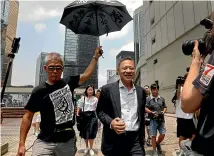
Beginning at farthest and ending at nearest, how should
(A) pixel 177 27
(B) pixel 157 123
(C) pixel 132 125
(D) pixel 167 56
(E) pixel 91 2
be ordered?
(D) pixel 167 56, (A) pixel 177 27, (B) pixel 157 123, (E) pixel 91 2, (C) pixel 132 125

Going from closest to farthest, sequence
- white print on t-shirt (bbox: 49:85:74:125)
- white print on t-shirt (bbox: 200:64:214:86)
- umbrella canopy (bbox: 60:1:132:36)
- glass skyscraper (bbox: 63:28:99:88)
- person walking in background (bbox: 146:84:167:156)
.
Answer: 1. white print on t-shirt (bbox: 200:64:214:86)
2. white print on t-shirt (bbox: 49:85:74:125)
3. umbrella canopy (bbox: 60:1:132:36)
4. glass skyscraper (bbox: 63:28:99:88)
5. person walking in background (bbox: 146:84:167:156)

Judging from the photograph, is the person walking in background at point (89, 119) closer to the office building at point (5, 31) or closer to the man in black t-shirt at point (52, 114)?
the office building at point (5, 31)

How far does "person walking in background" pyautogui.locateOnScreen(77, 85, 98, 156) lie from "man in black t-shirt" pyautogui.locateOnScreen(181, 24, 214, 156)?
4.89 metres

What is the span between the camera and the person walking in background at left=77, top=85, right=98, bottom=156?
5926 mm

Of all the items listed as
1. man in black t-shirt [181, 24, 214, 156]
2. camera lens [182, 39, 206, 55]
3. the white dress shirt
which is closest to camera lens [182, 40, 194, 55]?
camera lens [182, 39, 206, 55]

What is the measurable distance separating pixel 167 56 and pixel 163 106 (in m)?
17.6

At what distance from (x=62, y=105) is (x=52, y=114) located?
0.16 m

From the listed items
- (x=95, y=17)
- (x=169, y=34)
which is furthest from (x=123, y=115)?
(x=169, y=34)

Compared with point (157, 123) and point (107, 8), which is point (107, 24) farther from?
point (157, 123)

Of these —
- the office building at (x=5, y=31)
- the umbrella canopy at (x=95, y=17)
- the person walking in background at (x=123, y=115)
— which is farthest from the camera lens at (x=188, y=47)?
the office building at (x=5, y=31)

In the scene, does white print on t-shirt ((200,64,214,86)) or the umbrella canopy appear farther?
the umbrella canopy

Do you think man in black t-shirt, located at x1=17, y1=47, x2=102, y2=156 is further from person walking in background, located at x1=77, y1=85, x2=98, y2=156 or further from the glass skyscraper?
person walking in background, located at x1=77, y1=85, x2=98, y2=156

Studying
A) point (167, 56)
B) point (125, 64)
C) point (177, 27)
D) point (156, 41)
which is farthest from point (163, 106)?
point (156, 41)

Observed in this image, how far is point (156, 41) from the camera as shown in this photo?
25.5 metres
